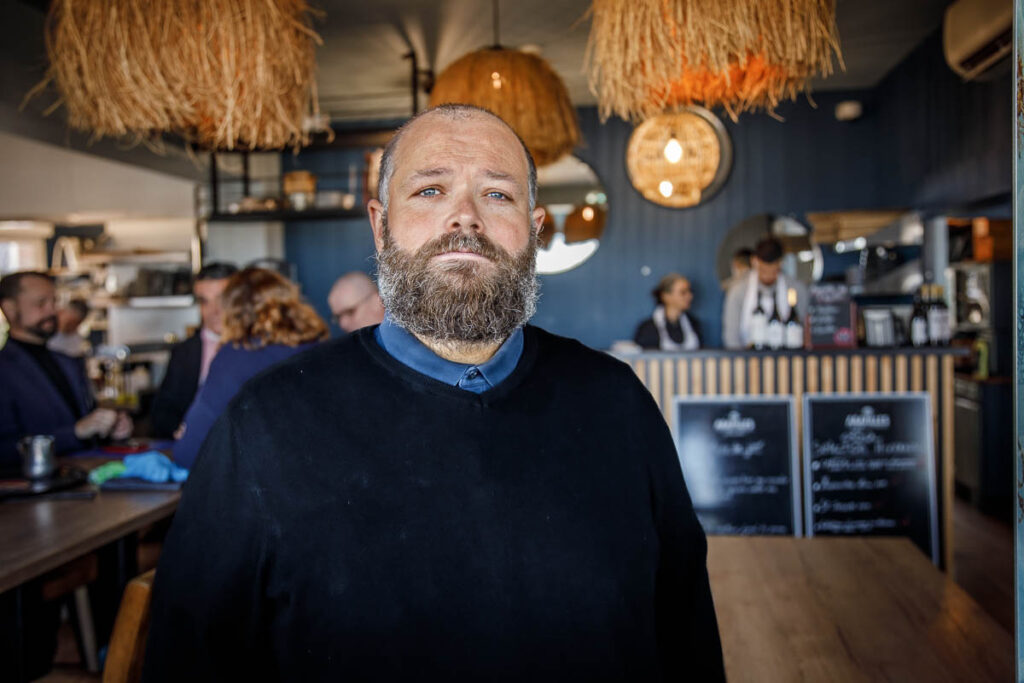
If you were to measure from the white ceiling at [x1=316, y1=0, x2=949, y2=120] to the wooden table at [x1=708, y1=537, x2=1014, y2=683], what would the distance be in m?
3.33

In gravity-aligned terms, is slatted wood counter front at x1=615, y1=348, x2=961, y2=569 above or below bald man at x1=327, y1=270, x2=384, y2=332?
below

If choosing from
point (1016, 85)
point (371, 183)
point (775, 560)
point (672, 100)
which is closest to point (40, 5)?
point (371, 183)

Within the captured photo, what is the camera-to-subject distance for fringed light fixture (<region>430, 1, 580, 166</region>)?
340 cm

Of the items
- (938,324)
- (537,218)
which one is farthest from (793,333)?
(537,218)

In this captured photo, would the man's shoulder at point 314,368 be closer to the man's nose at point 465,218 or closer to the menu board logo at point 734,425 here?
the man's nose at point 465,218

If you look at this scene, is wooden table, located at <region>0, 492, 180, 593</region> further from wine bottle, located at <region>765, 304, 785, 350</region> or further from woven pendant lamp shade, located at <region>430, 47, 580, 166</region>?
wine bottle, located at <region>765, 304, 785, 350</region>

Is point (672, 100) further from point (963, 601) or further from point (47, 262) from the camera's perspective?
point (47, 262)

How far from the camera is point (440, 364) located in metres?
1.28

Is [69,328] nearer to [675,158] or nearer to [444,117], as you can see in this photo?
[675,158]

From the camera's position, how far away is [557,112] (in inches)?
141

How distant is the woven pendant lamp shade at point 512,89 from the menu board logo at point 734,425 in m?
1.59

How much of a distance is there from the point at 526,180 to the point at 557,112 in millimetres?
2311

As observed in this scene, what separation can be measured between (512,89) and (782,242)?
4054 millimetres

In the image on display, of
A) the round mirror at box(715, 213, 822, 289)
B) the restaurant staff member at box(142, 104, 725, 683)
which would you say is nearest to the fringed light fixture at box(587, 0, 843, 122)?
the restaurant staff member at box(142, 104, 725, 683)
